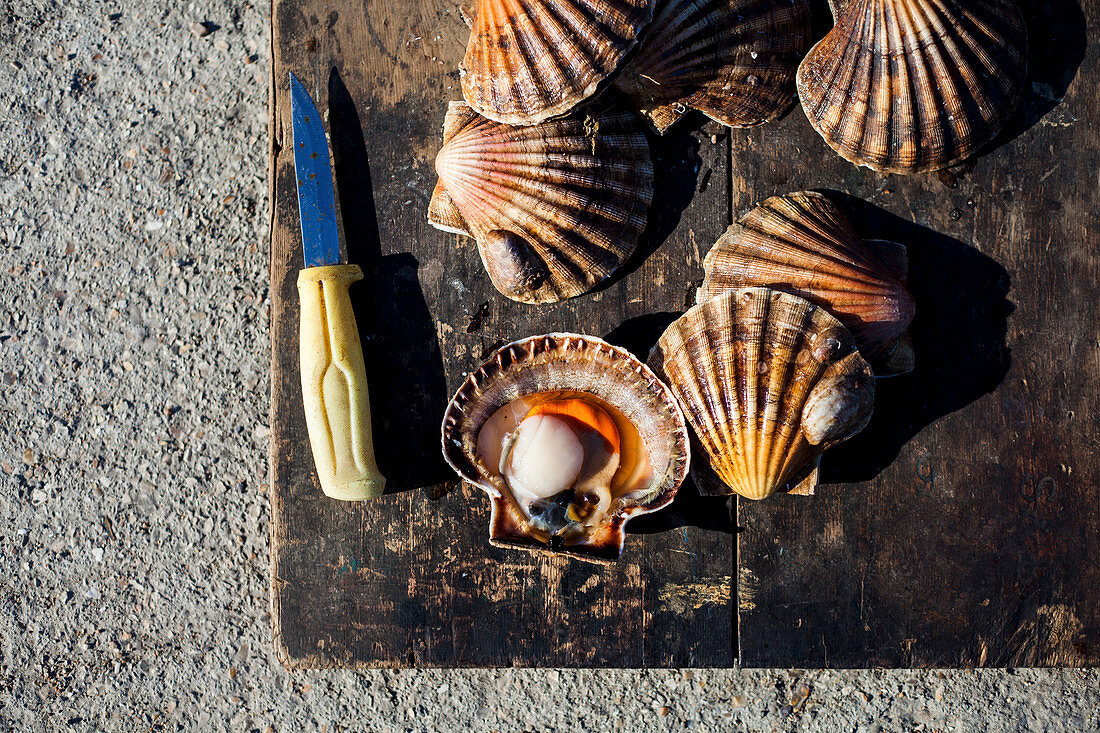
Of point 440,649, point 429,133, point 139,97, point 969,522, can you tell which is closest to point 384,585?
point 440,649

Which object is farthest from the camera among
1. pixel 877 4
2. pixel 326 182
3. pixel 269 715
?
pixel 269 715

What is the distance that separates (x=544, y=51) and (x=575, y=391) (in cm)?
53

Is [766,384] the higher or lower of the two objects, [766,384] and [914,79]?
the lower

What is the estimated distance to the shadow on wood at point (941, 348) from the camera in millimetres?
1076

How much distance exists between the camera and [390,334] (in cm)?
113

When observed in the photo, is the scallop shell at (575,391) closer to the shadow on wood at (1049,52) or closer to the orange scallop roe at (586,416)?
the orange scallop roe at (586,416)

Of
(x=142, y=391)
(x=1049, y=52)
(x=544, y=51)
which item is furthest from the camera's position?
(x=142, y=391)

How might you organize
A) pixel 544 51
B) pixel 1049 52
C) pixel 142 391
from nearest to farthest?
pixel 544 51 → pixel 1049 52 → pixel 142 391

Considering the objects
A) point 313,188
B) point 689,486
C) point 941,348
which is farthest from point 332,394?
point 941,348

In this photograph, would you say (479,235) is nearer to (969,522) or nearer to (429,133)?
(429,133)

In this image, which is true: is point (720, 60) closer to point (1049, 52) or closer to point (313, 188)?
point (1049, 52)

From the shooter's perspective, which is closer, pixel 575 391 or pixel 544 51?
pixel 544 51

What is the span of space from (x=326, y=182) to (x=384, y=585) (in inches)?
27.8

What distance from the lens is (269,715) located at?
1.44 meters
